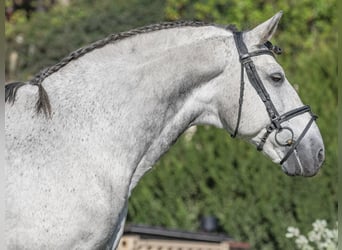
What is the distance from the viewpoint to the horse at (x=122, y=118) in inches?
160

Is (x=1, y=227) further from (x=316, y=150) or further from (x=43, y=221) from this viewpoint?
(x=316, y=150)

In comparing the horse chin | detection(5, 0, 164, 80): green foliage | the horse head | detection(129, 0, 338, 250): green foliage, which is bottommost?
detection(129, 0, 338, 250): green foliage

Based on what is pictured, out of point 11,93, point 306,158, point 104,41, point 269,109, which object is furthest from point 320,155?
point 11,93

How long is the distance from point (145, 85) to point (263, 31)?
62cm

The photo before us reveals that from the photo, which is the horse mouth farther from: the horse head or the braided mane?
the braided mane

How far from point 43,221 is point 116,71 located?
78 centimetres

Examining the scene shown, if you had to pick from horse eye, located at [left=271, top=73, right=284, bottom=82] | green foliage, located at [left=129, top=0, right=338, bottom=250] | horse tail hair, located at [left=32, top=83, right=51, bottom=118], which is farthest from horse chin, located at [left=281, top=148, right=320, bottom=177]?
green foliage, located at [left=129, top=0, right=338, bottom=250]

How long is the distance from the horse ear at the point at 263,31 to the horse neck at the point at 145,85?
0.14 metres

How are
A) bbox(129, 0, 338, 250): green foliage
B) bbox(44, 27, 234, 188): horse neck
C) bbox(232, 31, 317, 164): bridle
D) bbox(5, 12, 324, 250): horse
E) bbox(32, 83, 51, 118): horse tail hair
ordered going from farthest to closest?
bbox(129, 0, 338, 250): green foliage < bbox(232, 31, 317, 164): bridle < bbox(44, 27, 234, 188): horse neck < bbox(32, 83, 51, 118): horse tail hair < bbox(5, 12, 324, 250): horse

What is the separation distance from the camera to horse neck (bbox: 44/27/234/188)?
14.0 feet

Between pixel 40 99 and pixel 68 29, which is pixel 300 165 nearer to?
pixel 40 99

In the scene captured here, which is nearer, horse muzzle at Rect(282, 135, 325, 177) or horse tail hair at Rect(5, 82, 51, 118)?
horse tail hair at Rect(5, 82, 51, 118)

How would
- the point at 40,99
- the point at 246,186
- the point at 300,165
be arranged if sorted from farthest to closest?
1. the point at 246,186
2. the point at 300,165
3. the point at 40,99

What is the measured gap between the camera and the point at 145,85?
4371mm
